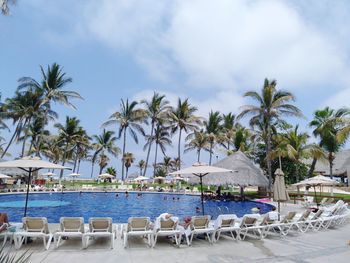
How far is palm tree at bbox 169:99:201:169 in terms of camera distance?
3975cm

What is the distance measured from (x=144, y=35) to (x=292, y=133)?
2130cm

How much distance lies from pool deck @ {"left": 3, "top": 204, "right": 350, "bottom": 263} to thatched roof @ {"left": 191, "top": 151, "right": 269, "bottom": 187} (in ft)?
38.3

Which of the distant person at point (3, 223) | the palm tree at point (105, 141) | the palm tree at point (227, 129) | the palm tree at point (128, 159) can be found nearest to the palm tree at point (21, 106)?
the palm tree at point (105, 141)

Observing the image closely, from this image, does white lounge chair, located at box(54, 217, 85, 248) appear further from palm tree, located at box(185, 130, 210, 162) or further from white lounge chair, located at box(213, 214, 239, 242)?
palm tree, located at box(185, 130, 210, 162)

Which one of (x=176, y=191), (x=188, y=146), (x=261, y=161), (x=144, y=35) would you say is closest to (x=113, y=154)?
(x=188, y=146)

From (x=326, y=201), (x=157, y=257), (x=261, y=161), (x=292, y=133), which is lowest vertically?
(x=157, y=257)

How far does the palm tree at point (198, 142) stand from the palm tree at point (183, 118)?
8.47ft

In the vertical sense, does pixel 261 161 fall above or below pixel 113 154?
below

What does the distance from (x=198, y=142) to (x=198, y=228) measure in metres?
35.9

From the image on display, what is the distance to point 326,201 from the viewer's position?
16594mm

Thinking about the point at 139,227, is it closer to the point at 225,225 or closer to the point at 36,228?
the point at 225,225

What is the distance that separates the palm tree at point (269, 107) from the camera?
24.5 m

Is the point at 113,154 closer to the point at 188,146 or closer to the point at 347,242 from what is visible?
the point at 188,146

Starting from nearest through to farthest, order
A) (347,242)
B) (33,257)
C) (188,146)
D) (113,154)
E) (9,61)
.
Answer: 1. (33,257)
2. (347,242)
3. (9,61)
4. (188,146)
5. (113,154)
